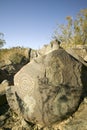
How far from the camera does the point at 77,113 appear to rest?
873cm

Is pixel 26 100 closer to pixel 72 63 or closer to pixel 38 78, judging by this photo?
pixel 38 78

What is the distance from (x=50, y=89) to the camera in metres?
8.48

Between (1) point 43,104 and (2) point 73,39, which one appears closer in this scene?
(1) point 43,104

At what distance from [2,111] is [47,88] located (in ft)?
11.0

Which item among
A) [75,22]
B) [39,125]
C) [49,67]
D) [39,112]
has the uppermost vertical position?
[75,22]

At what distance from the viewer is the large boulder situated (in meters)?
8.45

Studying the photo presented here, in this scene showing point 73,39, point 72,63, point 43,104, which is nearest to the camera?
point 43,104

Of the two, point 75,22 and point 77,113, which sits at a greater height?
point 75,22

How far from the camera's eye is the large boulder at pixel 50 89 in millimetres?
8453

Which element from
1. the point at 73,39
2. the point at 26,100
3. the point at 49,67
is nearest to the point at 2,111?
the point at 26,100

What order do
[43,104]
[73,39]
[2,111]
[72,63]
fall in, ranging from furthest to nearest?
[73,39]
[2,111]
[72,63]
[43,104]

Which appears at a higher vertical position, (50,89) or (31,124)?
(50,89)

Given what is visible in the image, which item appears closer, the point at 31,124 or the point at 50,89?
the point at 50,89

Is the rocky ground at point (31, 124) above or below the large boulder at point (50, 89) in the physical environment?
below
